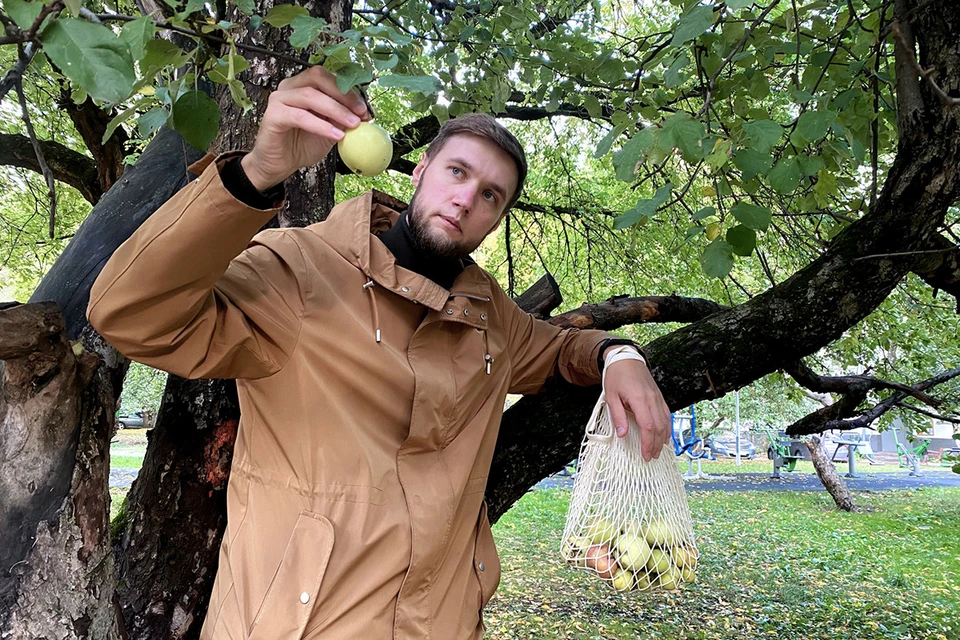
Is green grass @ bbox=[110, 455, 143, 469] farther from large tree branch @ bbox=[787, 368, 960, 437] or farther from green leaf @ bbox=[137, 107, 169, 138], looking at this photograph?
green leaf @ bbox=[137, 107, 169, 138]

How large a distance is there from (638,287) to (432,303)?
5391 millimetres

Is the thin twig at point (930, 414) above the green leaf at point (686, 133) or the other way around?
the other way around

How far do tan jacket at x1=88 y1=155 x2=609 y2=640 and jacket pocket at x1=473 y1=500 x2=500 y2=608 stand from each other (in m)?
0.02

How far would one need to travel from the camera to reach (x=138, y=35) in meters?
1.01

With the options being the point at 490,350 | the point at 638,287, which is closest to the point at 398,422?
the point at 490,350

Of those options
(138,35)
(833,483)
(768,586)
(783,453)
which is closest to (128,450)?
(783,453)

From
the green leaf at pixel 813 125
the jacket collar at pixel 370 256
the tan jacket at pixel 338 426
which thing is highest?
the green leaf at pixel 813 125

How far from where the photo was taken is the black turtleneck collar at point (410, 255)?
6.44 ft

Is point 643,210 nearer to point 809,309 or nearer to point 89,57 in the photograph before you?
point 809,309

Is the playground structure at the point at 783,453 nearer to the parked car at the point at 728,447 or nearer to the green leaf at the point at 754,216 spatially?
the parked car at the point at 728,447

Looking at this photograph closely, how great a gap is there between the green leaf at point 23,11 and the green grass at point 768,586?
6.24 metres

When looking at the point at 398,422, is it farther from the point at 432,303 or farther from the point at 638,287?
the point at 638,287

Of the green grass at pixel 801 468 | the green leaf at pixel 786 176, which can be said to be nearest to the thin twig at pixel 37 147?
the green leaf at pixel 786 176

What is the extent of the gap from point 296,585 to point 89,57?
1.13 meters
